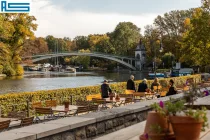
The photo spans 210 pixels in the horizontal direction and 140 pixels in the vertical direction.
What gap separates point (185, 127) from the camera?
4633mm

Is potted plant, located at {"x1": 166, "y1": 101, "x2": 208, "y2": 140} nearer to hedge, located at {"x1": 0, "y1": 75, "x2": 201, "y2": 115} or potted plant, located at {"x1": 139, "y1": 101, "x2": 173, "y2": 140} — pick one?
potted plant, located at {"x1": 139, "y1": 101, "x2": 173, "y2": 140}

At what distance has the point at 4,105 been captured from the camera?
51.9 feet

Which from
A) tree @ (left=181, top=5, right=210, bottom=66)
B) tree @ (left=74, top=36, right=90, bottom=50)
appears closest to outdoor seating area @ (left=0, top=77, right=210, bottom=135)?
tree @ (left=181, top=5, right=210, bottom=66)

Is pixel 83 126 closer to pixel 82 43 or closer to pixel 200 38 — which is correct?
pixel 200 38

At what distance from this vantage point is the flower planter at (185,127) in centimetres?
460

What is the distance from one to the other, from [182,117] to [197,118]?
19 cm

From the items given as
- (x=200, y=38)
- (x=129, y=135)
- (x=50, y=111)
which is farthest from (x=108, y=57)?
(x=129, y=135)

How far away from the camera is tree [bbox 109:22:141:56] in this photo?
119 m

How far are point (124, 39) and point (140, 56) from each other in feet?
36.5

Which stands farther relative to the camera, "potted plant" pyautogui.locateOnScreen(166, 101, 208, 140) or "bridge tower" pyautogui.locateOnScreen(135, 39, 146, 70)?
"bridge tower" pyautogui.locateOnScreen(135, 39, 146, 70)

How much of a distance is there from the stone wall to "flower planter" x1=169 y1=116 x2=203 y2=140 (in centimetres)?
218

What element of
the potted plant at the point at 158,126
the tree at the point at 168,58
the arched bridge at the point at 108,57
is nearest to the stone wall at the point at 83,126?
the potted plant at the point at 158,126

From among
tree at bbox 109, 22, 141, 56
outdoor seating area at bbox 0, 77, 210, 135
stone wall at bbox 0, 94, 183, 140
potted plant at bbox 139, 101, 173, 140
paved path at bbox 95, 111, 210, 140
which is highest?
tree at bbox 109, 22, 141, 56

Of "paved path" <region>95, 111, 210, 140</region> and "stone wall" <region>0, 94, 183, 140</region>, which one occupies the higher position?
"stone wall" <region>0, 94, 183, 140</region>
